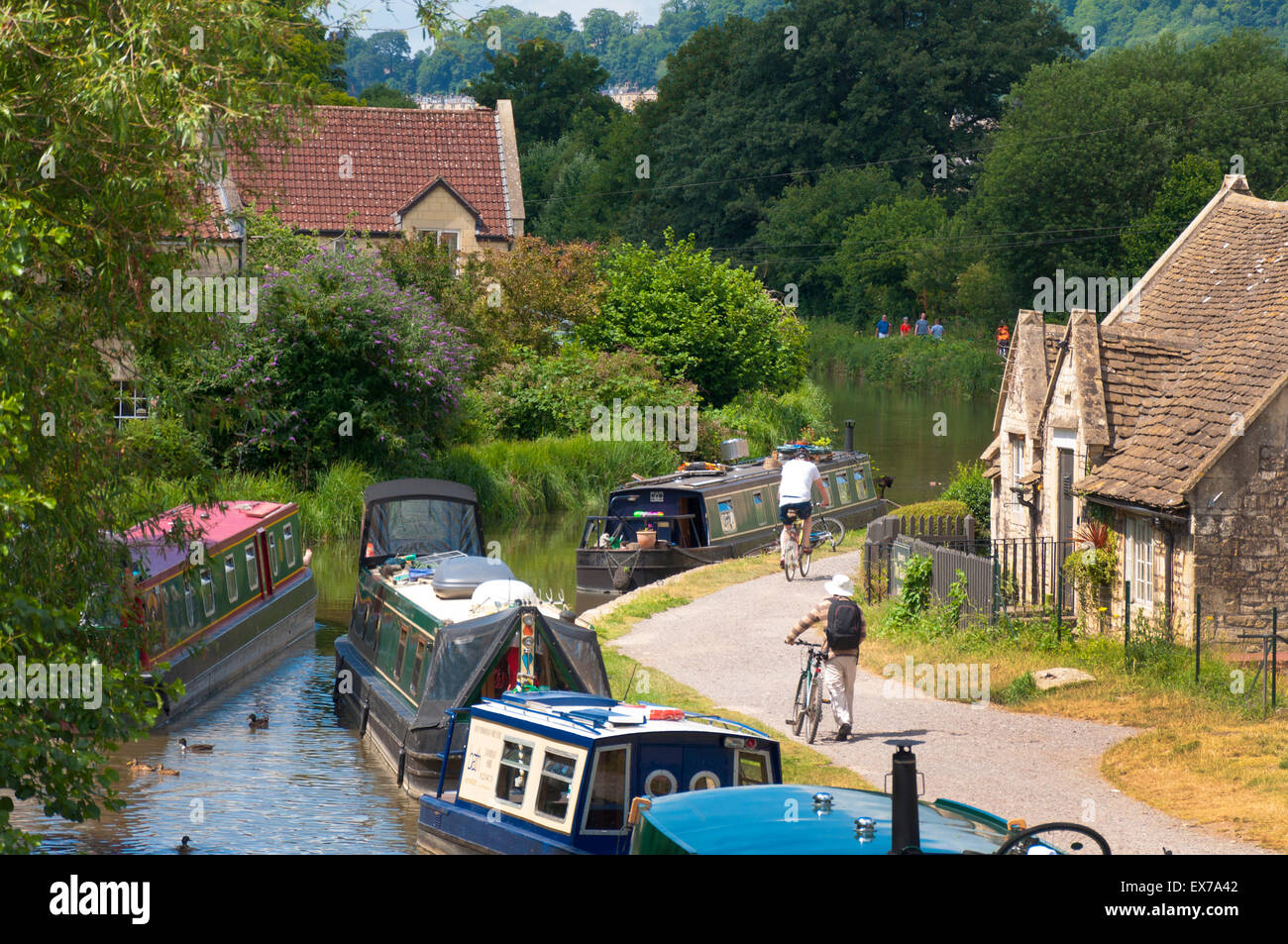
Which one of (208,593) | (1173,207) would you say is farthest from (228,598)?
(1173,207)

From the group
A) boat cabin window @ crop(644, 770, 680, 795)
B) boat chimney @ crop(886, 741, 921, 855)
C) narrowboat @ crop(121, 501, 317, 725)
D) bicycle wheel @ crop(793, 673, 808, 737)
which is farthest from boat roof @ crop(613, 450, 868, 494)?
boat chimney @ crop(886, 741, 921, 855)

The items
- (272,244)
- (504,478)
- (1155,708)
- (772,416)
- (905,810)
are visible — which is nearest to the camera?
(905,810)

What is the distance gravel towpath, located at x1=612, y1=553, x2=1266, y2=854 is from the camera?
13.1 metres

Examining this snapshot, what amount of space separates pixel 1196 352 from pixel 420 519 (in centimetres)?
1239

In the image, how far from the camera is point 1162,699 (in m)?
16.5

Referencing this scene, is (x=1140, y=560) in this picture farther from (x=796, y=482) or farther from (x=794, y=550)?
(x=794, y=550)

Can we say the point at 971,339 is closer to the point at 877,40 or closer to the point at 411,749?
the point at 877,40

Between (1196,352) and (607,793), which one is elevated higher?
(1196,352)

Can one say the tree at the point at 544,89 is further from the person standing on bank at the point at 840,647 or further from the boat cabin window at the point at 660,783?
the boat cabin window at the point at 660,783

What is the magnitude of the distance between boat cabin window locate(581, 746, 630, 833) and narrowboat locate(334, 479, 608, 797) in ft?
8.48

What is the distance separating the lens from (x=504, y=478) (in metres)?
35.1

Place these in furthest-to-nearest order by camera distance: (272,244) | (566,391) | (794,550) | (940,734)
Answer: (566,391) → (272,244) → (794,550) → (940,734)

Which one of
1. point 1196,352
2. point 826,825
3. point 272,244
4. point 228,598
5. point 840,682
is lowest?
point 228,598

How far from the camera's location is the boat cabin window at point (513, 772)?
12.2 m
